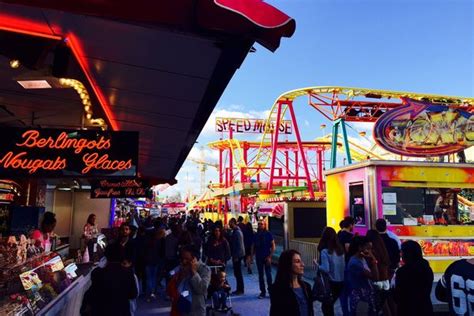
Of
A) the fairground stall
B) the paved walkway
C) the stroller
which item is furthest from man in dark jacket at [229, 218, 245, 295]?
the fairground stall

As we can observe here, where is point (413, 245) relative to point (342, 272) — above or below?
above

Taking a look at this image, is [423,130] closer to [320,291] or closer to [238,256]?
[238,256]

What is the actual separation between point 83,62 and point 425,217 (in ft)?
29.7

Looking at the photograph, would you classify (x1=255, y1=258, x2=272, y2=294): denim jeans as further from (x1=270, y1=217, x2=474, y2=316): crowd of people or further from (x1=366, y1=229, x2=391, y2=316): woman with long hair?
(x1=366, y1=229, x2=391, y2=316): woman with long hair

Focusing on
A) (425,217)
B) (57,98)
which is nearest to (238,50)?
(57,98)

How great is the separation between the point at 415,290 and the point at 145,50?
3640mm

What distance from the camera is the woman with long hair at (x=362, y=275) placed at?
16.5 ft

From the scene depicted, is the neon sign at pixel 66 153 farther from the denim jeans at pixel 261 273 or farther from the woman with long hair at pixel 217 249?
the denim jeans at pixel 261 273

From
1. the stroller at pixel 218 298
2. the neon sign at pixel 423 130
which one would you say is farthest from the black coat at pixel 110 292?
the neon sign at pixel 423 130

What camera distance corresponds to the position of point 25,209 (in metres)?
10.2

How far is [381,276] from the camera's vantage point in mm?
5102

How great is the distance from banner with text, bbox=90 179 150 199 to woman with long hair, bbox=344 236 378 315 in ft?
23.6

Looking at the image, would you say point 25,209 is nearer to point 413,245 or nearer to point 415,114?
point 413,245

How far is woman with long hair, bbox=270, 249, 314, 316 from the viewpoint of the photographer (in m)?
3.32
